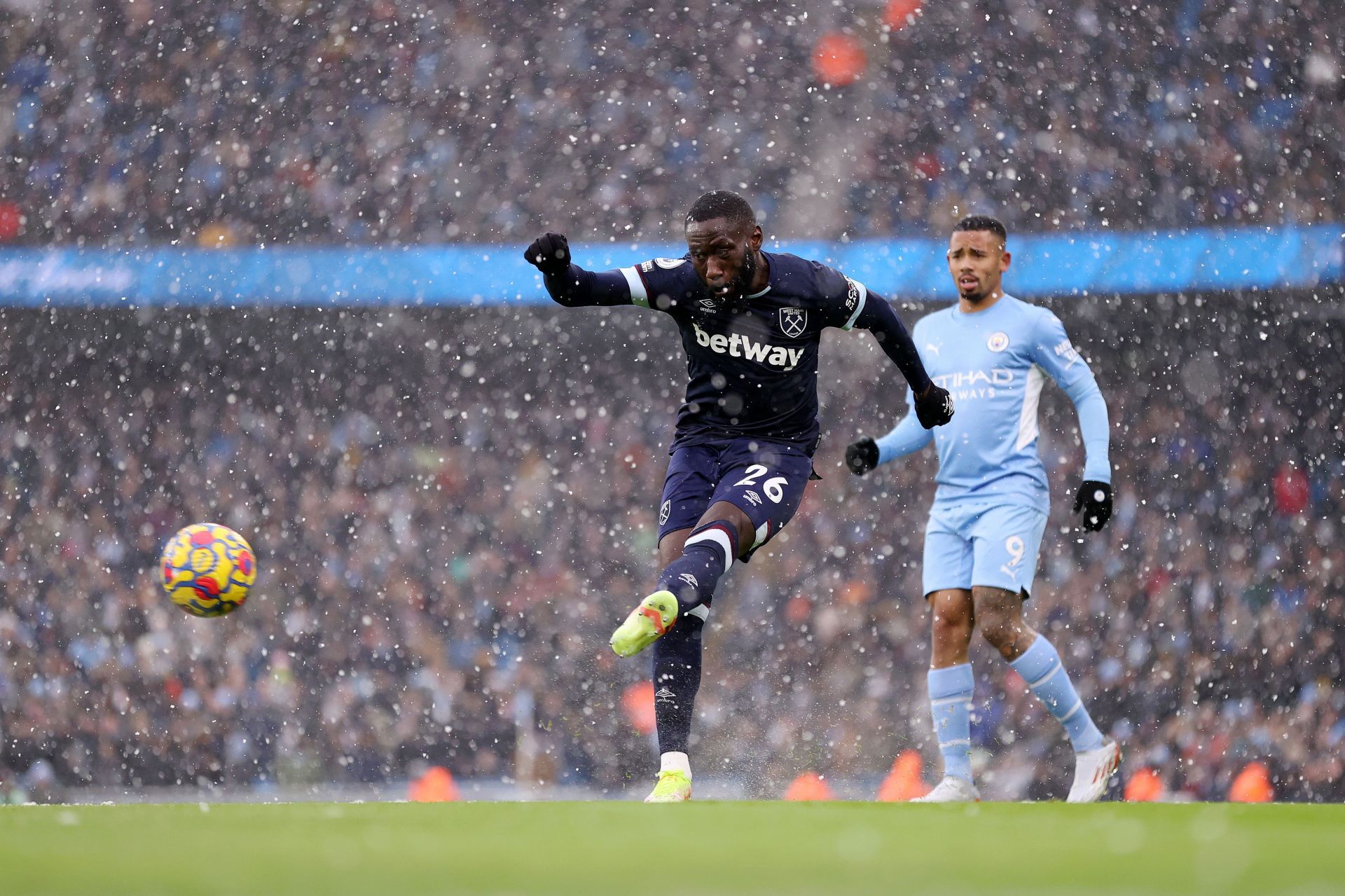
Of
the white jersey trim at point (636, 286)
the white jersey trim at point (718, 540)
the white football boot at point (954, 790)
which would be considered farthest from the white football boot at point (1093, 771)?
the white jersey trim at point (636, 286)

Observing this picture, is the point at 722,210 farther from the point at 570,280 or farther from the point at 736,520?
the point at 736,520

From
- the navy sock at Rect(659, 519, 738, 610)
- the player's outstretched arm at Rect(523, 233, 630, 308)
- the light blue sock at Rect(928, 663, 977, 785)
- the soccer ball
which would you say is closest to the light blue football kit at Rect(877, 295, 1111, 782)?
the light blue sock at Rect(928, 663, 977, 785)

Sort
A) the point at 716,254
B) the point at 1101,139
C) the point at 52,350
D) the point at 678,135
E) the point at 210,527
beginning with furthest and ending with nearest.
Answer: the point at 52,350, the point at 678,135, the point at 1101,139, the point at 210,527, the point at 716,254

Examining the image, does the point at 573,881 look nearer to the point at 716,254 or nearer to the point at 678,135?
the point at 716,254

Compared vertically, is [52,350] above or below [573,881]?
above

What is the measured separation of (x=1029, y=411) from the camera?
12.6 feet

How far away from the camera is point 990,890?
1458mm

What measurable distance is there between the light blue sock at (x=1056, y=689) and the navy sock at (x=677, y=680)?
96 cm

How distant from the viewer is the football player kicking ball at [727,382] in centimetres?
313

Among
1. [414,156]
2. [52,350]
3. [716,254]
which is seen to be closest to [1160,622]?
[414,156]

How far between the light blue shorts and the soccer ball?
1.70 metres

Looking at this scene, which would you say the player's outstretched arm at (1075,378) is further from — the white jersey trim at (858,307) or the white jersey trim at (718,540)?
the white jersey trim at (718,540)

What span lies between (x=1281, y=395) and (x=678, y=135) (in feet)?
16.0

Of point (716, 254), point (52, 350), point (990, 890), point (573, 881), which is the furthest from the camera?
point (52, 350)
